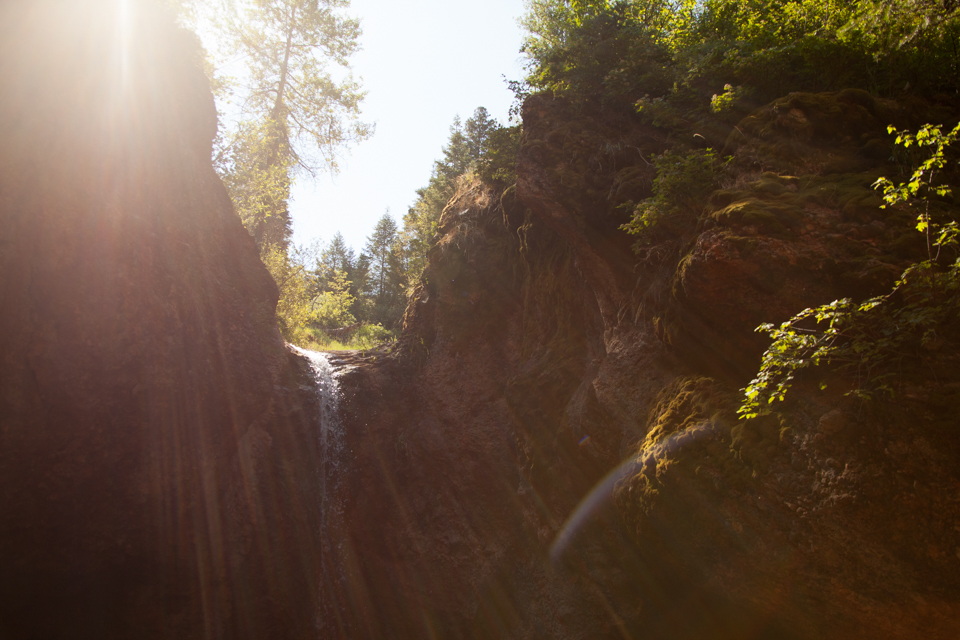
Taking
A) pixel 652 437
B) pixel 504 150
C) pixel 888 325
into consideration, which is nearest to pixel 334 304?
pixel 504 150

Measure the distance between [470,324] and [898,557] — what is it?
10.5m

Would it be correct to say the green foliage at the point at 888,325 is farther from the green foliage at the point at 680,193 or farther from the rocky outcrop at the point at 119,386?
the rocky outcrop at the point at 119,386

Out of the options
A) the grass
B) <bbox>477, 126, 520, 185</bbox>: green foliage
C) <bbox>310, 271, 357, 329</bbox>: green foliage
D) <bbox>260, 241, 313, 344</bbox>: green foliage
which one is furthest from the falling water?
the grass

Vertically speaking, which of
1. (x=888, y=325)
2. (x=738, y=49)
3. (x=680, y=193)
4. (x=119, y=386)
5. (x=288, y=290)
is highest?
(x=288, y=290)

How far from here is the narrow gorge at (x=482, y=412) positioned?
4.90m

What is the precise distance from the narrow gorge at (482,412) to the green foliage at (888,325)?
253 mm

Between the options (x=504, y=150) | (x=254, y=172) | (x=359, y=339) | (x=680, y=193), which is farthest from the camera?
(x=359, y=339)

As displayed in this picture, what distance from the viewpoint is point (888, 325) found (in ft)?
14.6

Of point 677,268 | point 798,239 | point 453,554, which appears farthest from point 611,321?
point 453,554

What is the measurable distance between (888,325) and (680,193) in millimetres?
3498

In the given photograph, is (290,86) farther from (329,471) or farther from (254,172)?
(329,471)

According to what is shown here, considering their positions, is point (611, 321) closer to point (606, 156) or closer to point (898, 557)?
point (606, 156)

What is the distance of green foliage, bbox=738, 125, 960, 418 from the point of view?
13.3ft

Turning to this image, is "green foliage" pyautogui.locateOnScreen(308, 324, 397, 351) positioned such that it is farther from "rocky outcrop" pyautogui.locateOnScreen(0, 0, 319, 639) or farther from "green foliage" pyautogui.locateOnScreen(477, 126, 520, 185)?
"rocky outcrop" pyautogui.locateOnScreen(0, 0, 319, 639)
